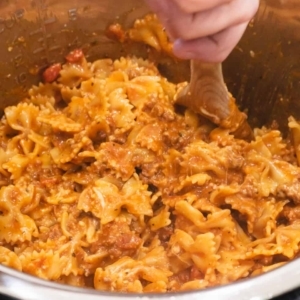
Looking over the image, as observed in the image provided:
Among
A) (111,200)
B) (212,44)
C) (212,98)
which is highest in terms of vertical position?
(212,44)

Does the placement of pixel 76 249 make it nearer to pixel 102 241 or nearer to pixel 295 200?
pixel 102 241

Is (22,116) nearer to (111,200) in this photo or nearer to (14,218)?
(14,218)

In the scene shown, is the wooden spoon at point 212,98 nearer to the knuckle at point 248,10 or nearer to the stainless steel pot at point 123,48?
the stainless steel pot at point 123,48

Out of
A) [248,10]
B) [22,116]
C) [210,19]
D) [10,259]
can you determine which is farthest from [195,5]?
[22,116]

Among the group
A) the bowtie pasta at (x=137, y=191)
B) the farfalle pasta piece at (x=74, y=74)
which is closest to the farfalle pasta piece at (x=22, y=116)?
the bowtie pasta at (x=137, y=191)

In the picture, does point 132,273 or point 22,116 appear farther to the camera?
point 22,116
